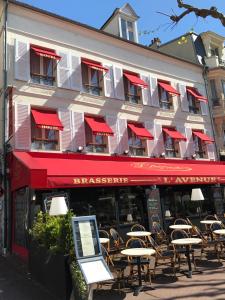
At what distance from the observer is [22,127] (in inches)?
492

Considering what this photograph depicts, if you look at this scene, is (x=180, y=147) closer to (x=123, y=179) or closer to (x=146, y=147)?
(x=146, y=147)

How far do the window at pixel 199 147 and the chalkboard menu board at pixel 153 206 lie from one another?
207 inches

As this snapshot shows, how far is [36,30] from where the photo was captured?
45.5 feet

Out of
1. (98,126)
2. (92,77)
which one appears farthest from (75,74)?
(98,126)

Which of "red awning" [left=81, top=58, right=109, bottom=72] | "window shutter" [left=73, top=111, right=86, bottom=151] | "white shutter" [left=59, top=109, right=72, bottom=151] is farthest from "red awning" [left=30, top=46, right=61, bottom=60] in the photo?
"window shutter" [left=73, top=111, right=86, bottom=151]

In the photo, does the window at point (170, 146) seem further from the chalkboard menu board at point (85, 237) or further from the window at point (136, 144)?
the chalkboard menu board at point (85, 237)

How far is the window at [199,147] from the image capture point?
1853cm

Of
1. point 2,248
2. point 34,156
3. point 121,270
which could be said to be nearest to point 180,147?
point 34,156

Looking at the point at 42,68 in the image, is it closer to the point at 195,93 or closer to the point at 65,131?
the point at 65,131

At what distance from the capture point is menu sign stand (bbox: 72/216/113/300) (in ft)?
19.0

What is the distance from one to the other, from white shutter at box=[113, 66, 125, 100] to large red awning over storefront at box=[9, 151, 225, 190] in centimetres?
299

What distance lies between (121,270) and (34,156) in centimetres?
599

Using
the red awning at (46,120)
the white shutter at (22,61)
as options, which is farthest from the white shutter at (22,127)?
the white shutter at (22,61)

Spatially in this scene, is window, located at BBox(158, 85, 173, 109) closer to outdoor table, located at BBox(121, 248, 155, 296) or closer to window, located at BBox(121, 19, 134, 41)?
window, located at BBox(121, 19, 134, 41)
